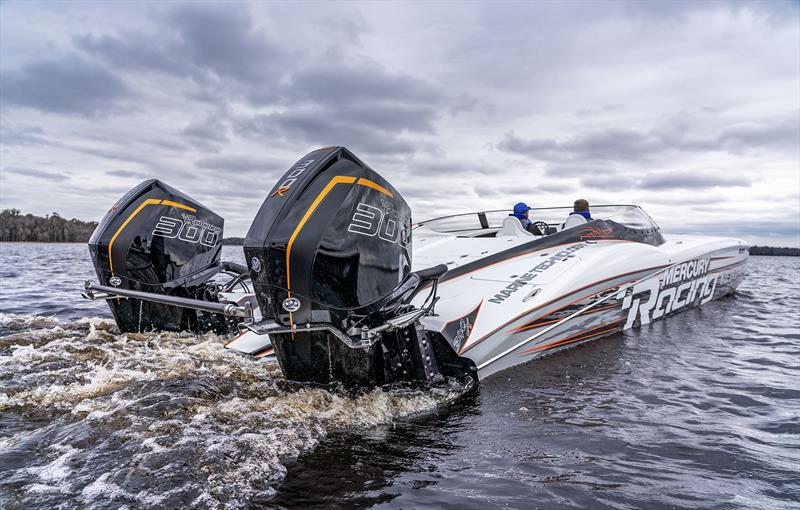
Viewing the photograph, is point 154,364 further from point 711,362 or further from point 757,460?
point 711,362

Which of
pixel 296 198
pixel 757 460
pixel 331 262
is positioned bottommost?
pixel 757 460

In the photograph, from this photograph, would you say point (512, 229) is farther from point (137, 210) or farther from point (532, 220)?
point (137, 210)

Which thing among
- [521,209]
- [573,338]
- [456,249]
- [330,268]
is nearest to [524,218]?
[521,209]

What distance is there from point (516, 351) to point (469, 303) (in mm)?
578

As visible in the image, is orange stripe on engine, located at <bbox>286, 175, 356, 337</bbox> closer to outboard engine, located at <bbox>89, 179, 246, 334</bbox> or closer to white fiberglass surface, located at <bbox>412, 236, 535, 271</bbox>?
outboard engine, located at <bbox>89, 179, 246, 334</bbox>

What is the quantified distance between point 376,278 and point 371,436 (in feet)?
2.91

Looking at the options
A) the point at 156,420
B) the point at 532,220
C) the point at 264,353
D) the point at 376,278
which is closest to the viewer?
the point at 156,420

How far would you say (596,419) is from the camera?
3.05 m

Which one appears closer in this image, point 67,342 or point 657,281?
point 67,342

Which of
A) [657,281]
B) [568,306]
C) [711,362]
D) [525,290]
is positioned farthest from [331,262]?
[657,281]

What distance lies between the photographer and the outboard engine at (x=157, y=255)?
13.6ft

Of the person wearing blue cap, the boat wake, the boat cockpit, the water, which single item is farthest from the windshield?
the boat wake

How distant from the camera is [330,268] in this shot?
2689 millimetres

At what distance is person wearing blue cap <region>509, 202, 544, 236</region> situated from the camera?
652 cm
